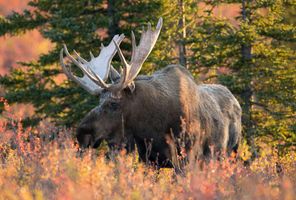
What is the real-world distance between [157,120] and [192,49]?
20.7 feet

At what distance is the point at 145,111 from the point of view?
977 centimetres

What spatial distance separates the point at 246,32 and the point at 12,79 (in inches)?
241

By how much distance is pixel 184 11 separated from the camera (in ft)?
56.8

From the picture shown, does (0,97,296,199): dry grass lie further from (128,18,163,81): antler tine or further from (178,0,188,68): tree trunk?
(178,0,188,68): tree trunk

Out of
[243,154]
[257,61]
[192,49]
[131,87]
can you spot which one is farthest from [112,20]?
[243,154]

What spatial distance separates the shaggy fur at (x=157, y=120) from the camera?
9328 mm

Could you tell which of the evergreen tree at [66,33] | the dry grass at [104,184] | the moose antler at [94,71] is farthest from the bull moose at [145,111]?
the evergreen tree at [66,33]

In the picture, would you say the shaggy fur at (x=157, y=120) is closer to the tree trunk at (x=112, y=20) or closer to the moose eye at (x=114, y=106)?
the moose eye at (x=114, y=106)

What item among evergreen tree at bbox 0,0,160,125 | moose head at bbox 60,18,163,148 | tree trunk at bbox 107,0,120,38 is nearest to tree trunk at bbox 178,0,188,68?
evergreen tree at bbox 0,0,160,125

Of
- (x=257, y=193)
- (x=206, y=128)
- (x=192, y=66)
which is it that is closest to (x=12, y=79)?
(x=192, y=66)

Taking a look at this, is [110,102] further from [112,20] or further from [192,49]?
[112,20]

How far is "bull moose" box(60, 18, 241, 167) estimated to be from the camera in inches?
368

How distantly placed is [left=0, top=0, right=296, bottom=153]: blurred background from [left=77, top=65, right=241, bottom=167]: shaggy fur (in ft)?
15.5

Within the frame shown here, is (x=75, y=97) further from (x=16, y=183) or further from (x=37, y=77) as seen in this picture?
(x=16, y=183)
